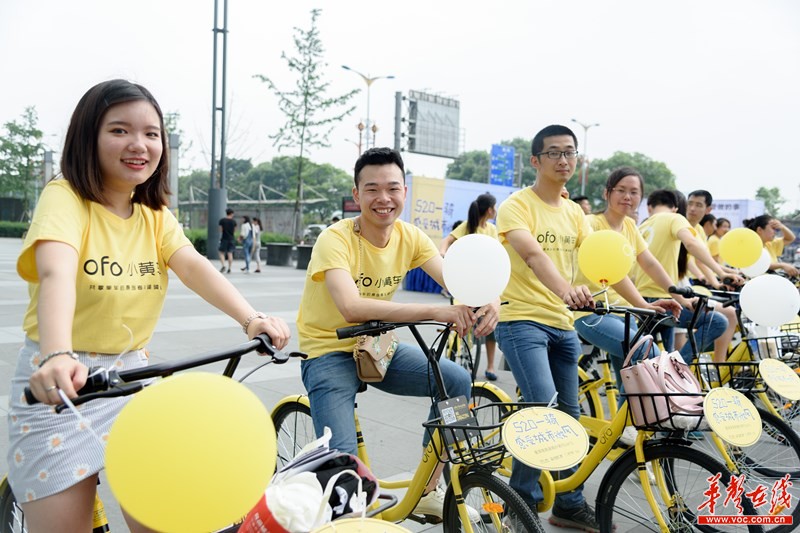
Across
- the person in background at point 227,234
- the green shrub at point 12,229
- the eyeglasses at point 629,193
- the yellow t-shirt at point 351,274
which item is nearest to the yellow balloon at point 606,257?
the eyeglasses at point 629,193

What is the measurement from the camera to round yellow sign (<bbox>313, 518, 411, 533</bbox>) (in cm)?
137

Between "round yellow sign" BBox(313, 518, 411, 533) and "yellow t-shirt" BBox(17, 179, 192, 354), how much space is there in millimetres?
873

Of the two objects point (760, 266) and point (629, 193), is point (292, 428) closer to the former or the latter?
point (629, 193)

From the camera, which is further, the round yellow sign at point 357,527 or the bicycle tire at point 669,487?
the bicycle tire at point 669,487

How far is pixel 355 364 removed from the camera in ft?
8.86

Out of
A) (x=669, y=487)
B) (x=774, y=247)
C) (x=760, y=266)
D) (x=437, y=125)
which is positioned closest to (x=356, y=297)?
(x=669, y=487)

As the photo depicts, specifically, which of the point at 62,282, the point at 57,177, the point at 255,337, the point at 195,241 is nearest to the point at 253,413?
the point at 255,337

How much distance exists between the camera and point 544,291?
3271mm

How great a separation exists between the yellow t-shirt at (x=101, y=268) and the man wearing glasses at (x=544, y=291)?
1809 millimetres

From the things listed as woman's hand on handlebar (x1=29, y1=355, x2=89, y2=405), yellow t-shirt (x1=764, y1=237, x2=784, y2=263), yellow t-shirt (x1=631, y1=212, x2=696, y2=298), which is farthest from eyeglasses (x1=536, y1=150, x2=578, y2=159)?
yellow t-shirt (x1=764, y1=237, x2=784, y2=263)

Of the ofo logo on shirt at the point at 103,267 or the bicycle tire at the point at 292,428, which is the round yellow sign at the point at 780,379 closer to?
the bicycle tire at the point at 292,428

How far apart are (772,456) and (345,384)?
2.50 meters

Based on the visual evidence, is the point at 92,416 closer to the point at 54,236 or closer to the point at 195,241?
the point at 54,236

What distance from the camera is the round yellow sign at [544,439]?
215 centimetres
